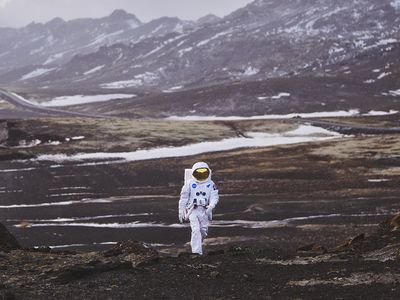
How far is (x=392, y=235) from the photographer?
50.2 feet

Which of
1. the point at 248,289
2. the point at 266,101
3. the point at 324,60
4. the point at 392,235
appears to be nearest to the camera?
the point at 248,289

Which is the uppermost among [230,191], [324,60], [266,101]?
[324,60]

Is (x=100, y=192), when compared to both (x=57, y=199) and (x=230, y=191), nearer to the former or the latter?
(x=57, y=199)

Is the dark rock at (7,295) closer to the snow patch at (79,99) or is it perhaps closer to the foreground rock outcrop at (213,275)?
the foreground rock outcrop at (213,275)

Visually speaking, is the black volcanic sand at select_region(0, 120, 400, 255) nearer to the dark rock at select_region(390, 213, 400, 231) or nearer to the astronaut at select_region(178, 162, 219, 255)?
the dark rock at select_region(390, 213, 400, 231)

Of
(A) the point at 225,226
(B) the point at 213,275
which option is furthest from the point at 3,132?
(B) the point at 213,275

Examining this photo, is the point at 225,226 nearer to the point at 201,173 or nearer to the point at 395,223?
the point at 395,223

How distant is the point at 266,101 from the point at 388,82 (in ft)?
97.7

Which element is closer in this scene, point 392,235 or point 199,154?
point 392,235

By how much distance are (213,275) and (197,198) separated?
3.62 m

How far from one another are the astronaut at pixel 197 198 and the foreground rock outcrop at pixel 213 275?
1329 mm

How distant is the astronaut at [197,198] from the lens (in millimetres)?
15375

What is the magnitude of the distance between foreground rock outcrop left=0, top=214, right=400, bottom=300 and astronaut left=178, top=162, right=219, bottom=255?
133cm

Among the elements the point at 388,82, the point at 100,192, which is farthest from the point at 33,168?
the point at 388,82
